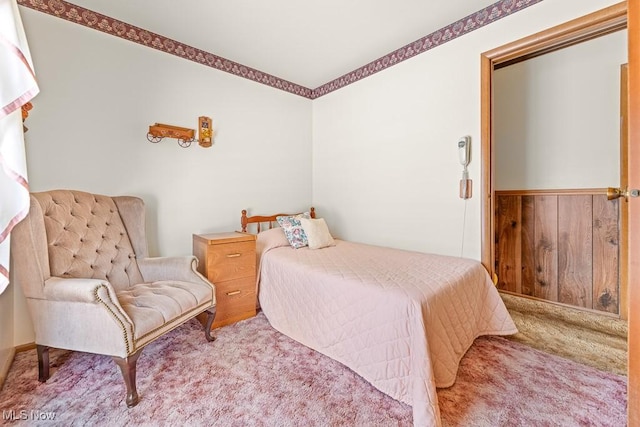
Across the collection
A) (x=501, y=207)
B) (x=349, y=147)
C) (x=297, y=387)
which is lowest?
(x=297, y=387)

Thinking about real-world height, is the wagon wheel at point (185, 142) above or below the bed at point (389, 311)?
above

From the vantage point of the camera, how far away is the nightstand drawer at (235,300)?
2191 mm

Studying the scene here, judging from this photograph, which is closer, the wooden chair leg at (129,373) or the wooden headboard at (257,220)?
the wooden chair leg at (129,373)

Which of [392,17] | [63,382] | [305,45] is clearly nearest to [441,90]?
[392,17]

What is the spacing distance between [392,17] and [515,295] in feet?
9.68

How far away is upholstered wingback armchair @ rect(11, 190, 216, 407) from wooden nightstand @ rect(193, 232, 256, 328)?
0.64 ft

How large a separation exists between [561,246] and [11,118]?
3856mm

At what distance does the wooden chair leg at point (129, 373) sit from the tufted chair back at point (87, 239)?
689mm

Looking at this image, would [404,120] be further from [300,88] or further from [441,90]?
[300,88]

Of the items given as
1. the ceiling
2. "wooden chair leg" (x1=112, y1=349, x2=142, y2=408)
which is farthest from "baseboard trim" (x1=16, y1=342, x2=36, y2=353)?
the ceiling

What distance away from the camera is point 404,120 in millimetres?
2635

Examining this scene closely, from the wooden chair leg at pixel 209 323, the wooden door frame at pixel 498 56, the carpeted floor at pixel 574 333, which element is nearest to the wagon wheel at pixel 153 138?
the wooden chair leg at pixel 209 323

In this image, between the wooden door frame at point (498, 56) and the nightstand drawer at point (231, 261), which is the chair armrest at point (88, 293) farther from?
the wooden door frame at point (498, 56)
